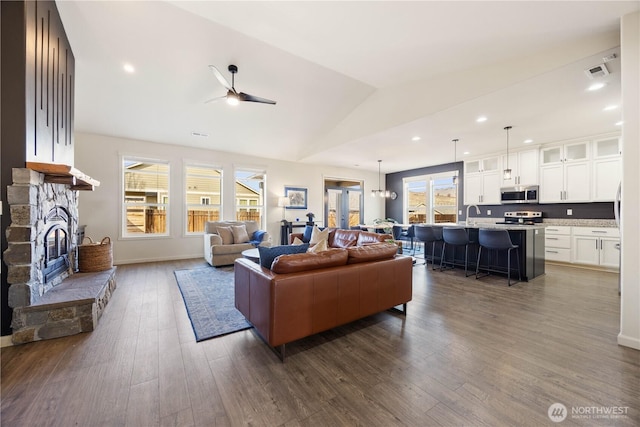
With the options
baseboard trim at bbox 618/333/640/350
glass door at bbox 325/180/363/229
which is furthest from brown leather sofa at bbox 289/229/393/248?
Answer: glass door at bbox 325/180/363/229

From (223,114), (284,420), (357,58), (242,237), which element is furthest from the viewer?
(242,237)

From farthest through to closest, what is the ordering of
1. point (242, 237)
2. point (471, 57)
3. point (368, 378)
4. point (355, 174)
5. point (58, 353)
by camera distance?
1. point (355, 174)
2. point (242, 237)
3. point (471, 57)
4. point (58, 353)
5. point (368, 378)

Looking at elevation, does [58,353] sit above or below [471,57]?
below

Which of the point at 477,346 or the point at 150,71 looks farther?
the point at 150,71

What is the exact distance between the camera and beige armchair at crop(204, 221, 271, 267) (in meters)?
5.11

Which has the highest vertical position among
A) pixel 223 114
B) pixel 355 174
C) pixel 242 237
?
pixel 223 114

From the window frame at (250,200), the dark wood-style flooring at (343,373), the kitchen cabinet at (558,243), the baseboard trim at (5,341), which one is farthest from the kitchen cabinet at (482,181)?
the baseboard trim at (5,341)

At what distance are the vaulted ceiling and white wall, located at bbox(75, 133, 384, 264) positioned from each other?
1.29ft

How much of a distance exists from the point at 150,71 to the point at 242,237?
3.40 meters

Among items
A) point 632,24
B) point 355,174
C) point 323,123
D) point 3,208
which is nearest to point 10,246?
point 3,208

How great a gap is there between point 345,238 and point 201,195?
4.12 m

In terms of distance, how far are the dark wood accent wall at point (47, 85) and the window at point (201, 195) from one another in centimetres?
300

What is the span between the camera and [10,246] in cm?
220

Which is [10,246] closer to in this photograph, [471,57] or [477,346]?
[477,346]
